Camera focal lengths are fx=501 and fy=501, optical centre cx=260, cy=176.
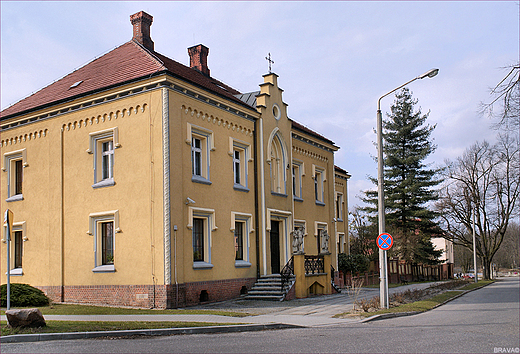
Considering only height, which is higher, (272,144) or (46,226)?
(272,144)

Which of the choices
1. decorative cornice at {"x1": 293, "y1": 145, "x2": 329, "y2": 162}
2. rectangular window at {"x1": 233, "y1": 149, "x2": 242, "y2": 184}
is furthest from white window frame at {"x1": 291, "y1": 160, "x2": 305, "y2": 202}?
rectangular window at {"x1": 233, "y1": 149, "x2": 242, "y2": 184}

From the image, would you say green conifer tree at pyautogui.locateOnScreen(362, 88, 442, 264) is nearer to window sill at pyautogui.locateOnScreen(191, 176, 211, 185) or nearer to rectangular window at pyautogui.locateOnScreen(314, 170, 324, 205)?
rectangular window at pyautogui.locateOnScreen(314, 170, 324, 205)

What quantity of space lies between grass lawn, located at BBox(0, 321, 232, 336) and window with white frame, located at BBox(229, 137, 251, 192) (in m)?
10.4

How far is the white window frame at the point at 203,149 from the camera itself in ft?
63.7

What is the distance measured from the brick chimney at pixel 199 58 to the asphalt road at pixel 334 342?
730 inches

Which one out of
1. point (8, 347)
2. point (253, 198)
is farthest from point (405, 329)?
point (253, 198)

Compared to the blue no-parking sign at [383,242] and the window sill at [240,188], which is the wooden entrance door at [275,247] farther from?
the blue no-parking sign at [383,242]

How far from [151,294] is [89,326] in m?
6.35

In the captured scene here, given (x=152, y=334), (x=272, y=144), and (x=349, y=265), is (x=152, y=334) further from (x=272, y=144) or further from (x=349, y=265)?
(x=349, y=265)

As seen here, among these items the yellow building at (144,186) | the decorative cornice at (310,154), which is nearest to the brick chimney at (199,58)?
the yellow building at (144,186)

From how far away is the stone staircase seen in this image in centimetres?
2040

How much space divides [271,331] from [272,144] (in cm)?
1429

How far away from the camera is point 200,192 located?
19.4 meters

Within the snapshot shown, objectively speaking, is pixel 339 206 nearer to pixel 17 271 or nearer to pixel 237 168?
pixel 237 168
